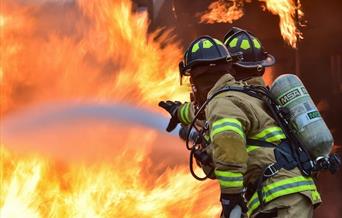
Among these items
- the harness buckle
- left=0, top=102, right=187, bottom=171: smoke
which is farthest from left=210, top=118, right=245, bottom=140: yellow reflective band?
left=0, top=102, right=187, bottom=171: smoke

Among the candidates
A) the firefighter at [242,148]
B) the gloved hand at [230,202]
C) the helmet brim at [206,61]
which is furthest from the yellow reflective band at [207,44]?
the gloved hand at [230,202]

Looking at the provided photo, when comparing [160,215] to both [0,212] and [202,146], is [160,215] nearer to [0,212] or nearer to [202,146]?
[0,212]

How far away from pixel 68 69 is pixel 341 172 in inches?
142

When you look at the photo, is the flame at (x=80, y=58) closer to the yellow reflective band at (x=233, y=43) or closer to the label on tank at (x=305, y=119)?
the yellow reflective band at (x=233, y=43)

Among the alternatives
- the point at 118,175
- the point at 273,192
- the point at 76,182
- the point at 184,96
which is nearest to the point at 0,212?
the point at 76,182

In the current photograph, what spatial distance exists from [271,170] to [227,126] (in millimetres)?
384

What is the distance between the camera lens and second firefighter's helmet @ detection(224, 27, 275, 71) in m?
4.33

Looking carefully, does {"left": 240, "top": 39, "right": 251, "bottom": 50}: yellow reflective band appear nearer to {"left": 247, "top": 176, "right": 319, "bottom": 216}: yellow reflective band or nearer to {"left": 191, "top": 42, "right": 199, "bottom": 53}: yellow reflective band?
{"left": 191, "top": 42, "right": 199, "bottom": 53}: yellow reflective band

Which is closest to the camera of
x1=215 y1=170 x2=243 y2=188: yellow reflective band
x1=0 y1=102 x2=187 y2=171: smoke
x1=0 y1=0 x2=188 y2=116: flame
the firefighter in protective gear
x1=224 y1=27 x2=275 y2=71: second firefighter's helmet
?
x1=215 y1=170 x2=243 y2=188: yellow reflective band

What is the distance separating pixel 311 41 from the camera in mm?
7629

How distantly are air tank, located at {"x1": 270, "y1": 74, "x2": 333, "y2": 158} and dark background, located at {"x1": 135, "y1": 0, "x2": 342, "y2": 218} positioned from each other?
13.0 feet

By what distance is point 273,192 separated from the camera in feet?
11.3

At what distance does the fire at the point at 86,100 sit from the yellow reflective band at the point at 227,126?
8.23 ft

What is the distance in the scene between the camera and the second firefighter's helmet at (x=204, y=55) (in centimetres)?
366
